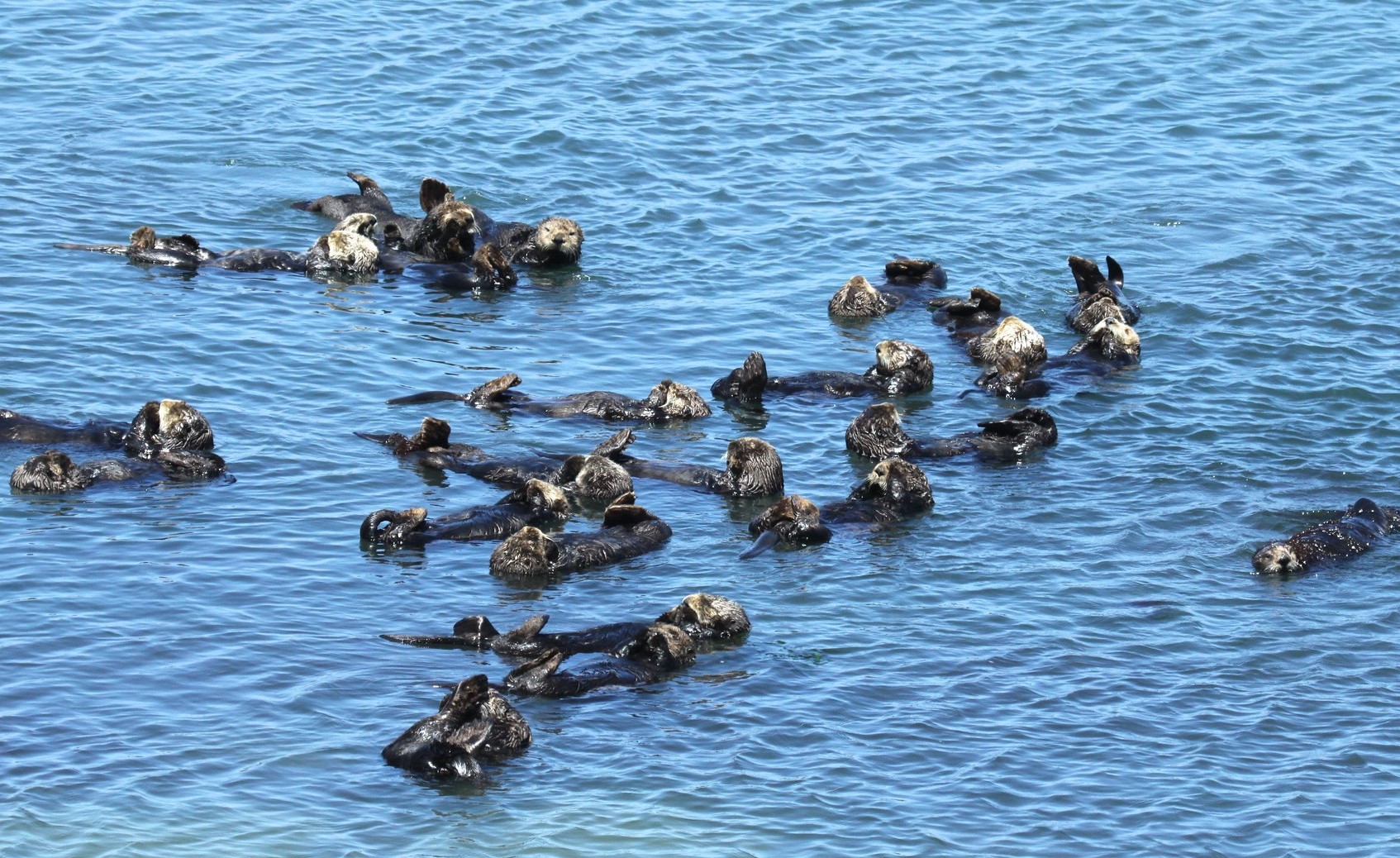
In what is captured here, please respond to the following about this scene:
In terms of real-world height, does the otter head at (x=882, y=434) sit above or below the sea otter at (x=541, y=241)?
below

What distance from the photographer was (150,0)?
25.0 m

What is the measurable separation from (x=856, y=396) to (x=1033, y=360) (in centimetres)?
170

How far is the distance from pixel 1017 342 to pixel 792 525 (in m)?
4.24

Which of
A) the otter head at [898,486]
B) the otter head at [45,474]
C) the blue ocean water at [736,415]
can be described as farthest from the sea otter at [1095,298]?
the otter head at [45,474]

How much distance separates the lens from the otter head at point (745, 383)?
13492 mm

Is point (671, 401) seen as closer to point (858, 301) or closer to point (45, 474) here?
point (858, 301)

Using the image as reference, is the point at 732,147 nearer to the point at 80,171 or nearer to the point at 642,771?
the point at 80,171

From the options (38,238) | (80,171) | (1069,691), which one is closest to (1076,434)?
(1069,691)

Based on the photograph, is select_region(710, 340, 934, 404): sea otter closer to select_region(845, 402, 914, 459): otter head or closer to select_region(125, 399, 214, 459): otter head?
select_region(845, 402, 914, 459): otter head

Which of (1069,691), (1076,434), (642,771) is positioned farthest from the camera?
(1076,434)

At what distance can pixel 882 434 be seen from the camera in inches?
497

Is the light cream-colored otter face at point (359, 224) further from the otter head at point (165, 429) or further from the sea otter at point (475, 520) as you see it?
the sea otter at point (475, 520)

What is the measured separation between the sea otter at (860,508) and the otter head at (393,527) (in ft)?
7.00

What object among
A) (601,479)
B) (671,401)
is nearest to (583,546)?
(601,479)
